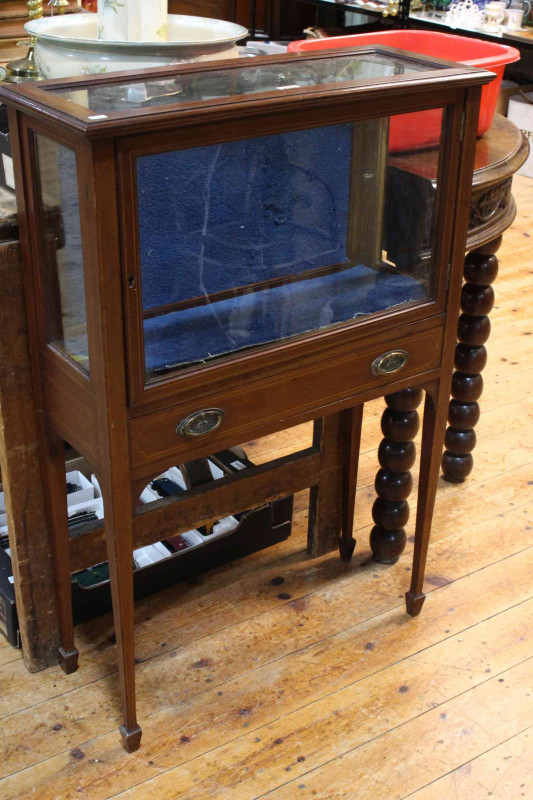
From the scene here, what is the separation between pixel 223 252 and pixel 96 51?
1.28 feet

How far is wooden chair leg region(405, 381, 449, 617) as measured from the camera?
1.86m

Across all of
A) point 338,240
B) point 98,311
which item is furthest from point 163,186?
point 338,240

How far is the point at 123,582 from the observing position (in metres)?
1.58

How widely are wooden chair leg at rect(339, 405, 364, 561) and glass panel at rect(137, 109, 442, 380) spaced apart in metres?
0.45

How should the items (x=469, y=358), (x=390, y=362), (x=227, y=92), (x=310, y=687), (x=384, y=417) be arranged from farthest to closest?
(x=469, y=358)
(x=384, y=417)
(x=310, y=687)
(x=390, y=362)
(x=227, y=92)

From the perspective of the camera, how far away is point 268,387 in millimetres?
1567

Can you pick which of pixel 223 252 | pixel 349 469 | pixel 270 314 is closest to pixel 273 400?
pixel 270 314

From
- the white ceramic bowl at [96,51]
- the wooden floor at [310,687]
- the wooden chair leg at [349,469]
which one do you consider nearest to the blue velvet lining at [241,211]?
the white ceramic bowl at [96,51]

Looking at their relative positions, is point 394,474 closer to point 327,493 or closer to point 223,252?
point 327,493

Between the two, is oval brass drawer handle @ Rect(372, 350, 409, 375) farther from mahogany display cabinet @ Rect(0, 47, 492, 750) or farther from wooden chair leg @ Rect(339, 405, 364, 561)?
wooden chair leg @ Rect(339, 405, 364, 561)

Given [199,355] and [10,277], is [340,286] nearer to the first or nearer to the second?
[199,355]

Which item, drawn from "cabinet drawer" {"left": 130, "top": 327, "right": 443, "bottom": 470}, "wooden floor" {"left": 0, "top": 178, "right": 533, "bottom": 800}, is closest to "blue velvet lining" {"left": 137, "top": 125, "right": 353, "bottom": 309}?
"cabinet drawer" {"left": 130, "top": 327, "right": 443, "bottom": 470}

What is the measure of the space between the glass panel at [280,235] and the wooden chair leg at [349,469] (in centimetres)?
45

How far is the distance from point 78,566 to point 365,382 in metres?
0.66
